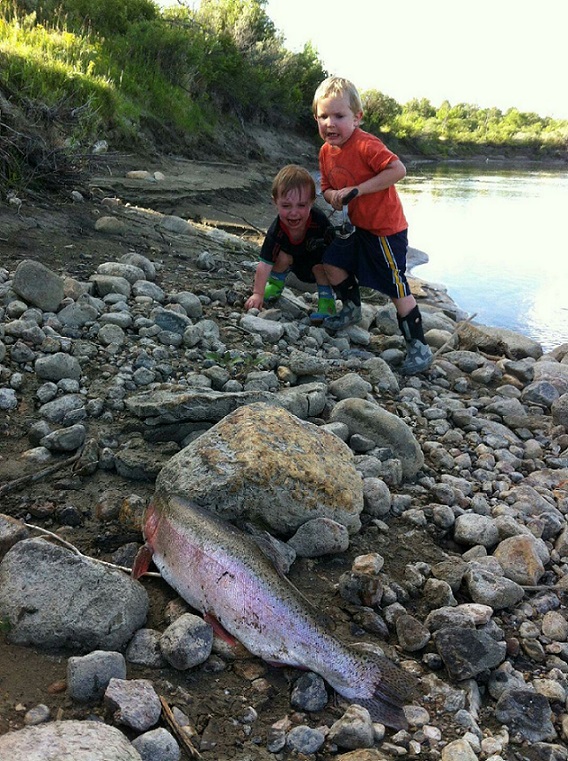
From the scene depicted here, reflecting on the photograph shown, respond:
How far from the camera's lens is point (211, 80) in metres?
19.3

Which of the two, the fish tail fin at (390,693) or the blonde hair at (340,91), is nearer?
the fish tail fin at (390,693)

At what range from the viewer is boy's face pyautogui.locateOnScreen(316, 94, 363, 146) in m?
5.05

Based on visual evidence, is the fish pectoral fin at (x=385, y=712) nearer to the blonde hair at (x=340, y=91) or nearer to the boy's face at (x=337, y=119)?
the boy's face at (x=337, y=119)

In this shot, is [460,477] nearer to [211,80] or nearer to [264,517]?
A: [264,517]

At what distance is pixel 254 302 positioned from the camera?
562 cm

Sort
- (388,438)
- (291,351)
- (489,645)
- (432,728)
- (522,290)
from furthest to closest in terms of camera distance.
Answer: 1. (522,290)
2. (291,351)
3. (388,438)
4. (489,645)
5. (432,728)

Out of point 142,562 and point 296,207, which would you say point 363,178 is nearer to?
point 296,207

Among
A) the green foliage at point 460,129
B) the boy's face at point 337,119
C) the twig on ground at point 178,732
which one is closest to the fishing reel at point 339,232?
the boy's face at point 337,119

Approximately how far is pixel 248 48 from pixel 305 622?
25.1 meters

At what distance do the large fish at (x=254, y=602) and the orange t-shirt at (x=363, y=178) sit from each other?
333cm

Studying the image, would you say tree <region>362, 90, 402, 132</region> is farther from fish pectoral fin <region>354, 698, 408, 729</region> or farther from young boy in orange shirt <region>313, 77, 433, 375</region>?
fish pectoral fin <region>354, 698, 408, 729</region>

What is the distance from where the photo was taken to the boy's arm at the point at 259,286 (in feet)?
18.4

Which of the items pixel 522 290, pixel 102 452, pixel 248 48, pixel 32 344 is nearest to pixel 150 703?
pixel 102 452

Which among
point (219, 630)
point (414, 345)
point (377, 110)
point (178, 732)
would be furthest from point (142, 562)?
point (377, 110)
